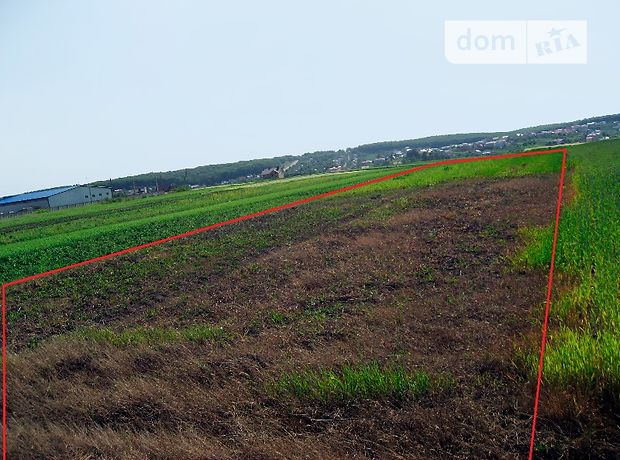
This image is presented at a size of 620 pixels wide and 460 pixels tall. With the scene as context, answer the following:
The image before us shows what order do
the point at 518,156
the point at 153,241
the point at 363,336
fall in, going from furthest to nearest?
the point at 518,156
the point at 153,241
the point at 363,336

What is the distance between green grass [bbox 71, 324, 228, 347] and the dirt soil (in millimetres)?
198

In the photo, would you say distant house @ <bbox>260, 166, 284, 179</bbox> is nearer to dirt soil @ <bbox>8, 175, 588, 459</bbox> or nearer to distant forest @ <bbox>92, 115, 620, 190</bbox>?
distant forest @ <bbox>92, 115, 620, 190</bbox>

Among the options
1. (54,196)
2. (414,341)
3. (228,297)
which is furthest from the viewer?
(54,196)

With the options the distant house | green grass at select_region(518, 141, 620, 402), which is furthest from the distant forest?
green grass at select_region(518, 141, 620, 402)

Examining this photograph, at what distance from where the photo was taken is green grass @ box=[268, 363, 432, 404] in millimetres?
3907

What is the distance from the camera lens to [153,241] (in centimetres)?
1631

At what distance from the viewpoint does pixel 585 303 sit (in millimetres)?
4809

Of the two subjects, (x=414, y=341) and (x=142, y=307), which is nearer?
Result: (x=414, y=341)

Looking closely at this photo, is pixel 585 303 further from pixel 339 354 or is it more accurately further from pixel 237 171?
pixel 237 171

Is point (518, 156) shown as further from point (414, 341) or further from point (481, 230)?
point (414, 341)

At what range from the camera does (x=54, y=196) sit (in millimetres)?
60594

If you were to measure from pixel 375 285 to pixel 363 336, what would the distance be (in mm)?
2201

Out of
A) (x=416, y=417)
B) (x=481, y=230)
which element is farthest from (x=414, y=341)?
(x=481, y=230)

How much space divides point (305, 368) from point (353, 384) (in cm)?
65
